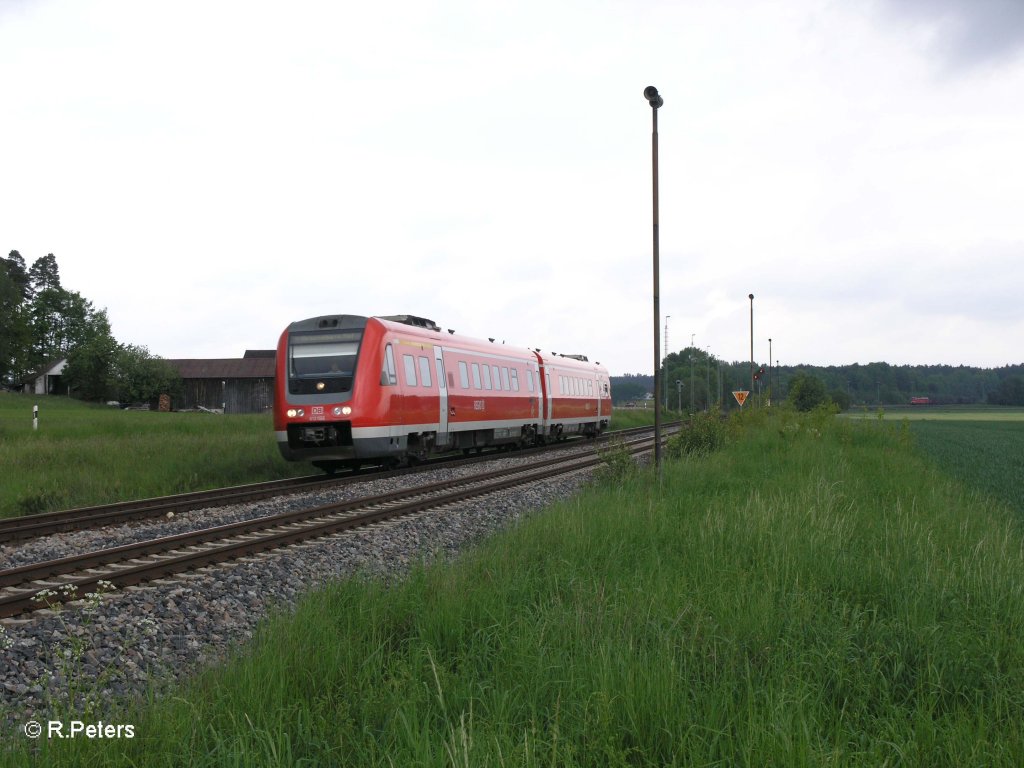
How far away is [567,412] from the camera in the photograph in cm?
3288

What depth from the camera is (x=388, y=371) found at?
17.4 meters

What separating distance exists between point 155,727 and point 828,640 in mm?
3528

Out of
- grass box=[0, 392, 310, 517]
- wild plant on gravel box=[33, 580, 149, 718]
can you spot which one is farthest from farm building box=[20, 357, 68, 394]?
wild plant on gravel box=[33, 580, 149, 718]

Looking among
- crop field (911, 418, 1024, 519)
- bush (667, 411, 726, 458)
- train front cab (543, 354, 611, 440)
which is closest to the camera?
crop field (911, 418, 1024, 519)

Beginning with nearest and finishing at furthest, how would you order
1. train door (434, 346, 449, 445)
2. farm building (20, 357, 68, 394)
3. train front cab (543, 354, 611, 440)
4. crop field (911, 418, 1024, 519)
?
1. crop field (911, 418, 1024, 519)
2. train door (434, 346, 449, 445)
3. train front cab (543, 354, 611, 440)
4. farm building (20, 357, 68, 394)

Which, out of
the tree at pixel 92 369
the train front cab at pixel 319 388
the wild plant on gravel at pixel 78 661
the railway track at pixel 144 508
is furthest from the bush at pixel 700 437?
the tree at pixel 92 369

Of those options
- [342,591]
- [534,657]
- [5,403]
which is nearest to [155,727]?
[534,657]

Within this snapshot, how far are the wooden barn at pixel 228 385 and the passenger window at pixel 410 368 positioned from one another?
50.2m

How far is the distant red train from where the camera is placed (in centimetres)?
1661

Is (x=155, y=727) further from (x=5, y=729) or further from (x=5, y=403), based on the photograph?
(x=5, y=403)

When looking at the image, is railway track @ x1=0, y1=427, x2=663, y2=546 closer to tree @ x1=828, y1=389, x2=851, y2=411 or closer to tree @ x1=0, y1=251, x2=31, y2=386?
tree @ x1=828, y1=389, x2=851, y2=411

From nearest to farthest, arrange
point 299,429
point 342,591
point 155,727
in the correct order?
point 155,727
point 342,591
point 299,429

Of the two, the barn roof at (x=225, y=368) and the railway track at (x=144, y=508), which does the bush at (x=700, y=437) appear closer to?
the railway track at (x=144, y=508)

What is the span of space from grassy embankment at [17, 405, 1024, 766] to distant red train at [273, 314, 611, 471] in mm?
9493
